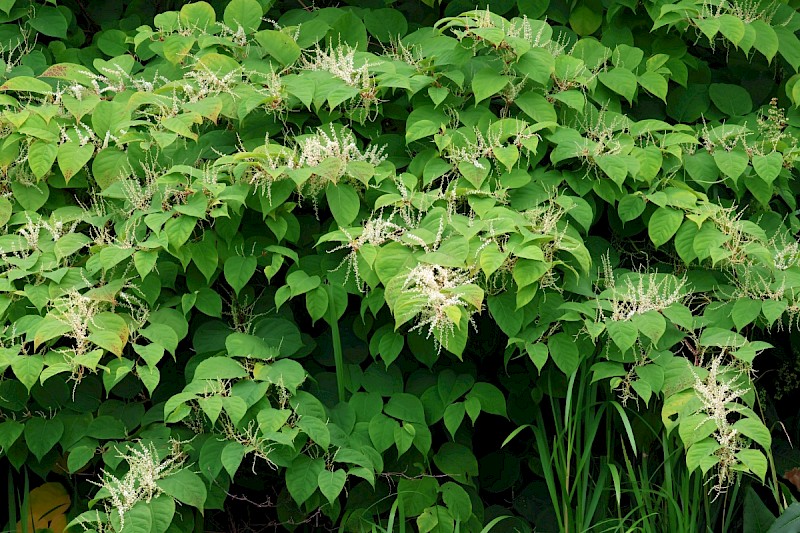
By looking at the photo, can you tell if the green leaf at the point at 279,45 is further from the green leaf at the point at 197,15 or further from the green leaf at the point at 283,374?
the green leaf at the point at 283,374

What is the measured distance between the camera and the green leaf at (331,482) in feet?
8.81

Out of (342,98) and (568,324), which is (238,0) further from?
(568,324)

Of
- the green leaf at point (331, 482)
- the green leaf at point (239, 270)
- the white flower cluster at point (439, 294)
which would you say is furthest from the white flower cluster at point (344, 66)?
the green leaf at point (331, 482)

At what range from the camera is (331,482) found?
271 cm

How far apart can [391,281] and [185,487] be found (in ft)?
2.62

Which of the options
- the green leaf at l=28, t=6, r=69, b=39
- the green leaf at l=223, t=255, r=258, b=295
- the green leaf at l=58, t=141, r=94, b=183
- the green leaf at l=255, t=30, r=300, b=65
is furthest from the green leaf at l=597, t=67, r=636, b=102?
the green leaf at l=28, t=6, r=69, b=39

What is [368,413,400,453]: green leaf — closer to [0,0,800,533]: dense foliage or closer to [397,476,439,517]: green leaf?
[0,0,800,533]: dense foliage

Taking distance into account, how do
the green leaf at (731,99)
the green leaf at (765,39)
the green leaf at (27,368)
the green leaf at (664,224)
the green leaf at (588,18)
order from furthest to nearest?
1. the green leaf at (588,18)
2. the green leaf at (731,99)
3. the green leaf at (765,39)
4. the green leaf at (664,224)
5. the green leaf at (27,368)

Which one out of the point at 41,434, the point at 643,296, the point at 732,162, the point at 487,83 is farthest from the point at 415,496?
the point at 732,162

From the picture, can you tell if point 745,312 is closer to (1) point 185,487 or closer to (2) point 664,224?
(2) point 664,224

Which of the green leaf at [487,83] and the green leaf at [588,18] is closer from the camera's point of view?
the green leaf at [487,83]

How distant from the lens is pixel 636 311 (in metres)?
2.90

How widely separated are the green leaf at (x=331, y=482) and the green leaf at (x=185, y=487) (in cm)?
33

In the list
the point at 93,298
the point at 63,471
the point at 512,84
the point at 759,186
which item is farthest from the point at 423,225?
the point at 63,471
